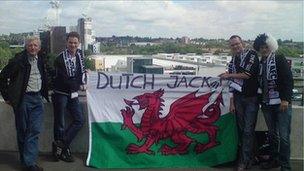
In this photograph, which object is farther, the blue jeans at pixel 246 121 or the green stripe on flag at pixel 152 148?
the green stripe on flag at pixel 152 148

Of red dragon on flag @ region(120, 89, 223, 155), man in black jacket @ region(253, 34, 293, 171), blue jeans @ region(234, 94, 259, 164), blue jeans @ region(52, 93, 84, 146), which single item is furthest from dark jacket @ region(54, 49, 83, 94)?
man in black jacket @ region(253, 34, 293, 171)

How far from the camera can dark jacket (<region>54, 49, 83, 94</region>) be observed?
6.38 meters

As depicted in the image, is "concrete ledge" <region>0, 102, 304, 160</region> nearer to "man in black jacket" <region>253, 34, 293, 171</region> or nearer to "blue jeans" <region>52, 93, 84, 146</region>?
"blue jeans" <region>52, 93, 84, 146</region>

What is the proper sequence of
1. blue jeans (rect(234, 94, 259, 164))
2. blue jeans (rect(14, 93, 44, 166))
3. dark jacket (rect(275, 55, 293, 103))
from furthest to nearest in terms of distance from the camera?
blue jeans (rect(234, 94, 259, 164))
blue jeans (rect(14, 93, 44, 166))
dark jacket (rect(275, 55, 293, 103))

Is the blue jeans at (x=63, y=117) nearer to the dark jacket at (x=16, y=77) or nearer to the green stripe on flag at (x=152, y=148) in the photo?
the green stripe on flag at (x=152, y=148)

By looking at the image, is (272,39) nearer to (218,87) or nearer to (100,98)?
(218,87)

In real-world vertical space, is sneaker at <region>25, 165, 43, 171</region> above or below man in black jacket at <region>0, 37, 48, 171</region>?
below

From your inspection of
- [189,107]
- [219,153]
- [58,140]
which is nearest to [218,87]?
[189,107]

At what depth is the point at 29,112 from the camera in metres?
6.08

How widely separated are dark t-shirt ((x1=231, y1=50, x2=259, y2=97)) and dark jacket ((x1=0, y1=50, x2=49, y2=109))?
2773mm

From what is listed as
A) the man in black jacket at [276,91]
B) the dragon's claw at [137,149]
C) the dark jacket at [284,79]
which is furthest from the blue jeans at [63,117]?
the dark jacket at [284,79]

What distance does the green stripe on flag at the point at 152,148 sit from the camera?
6.48 meters

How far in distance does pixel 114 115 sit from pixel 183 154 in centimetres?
118

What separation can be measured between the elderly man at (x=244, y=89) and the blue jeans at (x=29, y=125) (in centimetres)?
266
